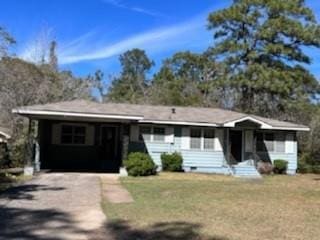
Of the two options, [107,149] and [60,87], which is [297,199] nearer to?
[107,149]

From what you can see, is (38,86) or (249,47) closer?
(38,86)

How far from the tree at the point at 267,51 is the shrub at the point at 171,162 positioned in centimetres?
1480

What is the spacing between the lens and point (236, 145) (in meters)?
30.1

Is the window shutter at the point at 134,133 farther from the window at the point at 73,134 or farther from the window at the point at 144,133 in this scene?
the window at the point at 73,134

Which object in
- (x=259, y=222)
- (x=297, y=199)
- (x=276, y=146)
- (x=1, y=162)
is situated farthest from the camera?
(x=276, y=146)

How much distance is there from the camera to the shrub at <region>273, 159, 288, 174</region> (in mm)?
29922

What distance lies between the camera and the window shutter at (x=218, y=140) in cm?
2898

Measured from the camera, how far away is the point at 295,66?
1658 inches

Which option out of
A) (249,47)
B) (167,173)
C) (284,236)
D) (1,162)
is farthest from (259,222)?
(249,47)

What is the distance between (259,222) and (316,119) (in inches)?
1088

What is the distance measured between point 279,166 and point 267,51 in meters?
13.2

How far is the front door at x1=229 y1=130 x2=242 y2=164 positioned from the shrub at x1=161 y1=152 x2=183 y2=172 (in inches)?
145

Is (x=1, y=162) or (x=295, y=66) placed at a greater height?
(x=295, y=66)

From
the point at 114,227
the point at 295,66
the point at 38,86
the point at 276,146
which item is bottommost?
the point at 114,227
